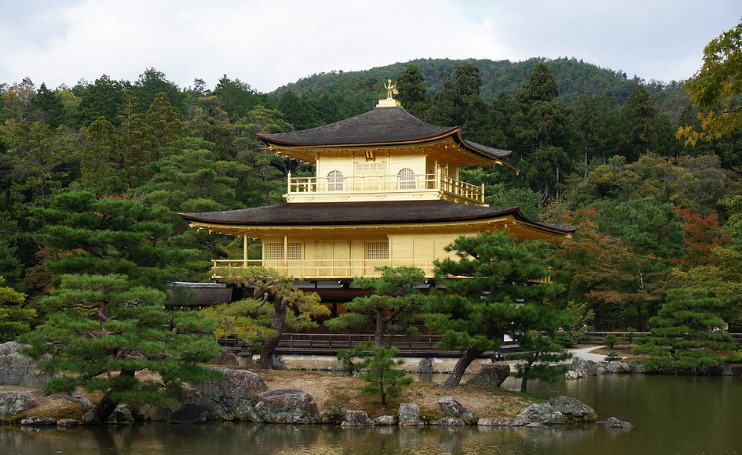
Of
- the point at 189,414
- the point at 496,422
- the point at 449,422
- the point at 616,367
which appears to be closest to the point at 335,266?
the point at 616,367

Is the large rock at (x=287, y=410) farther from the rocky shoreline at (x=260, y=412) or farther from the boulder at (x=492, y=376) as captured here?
the boulder at (x=492, y=376)

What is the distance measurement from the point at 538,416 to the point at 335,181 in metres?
17.9

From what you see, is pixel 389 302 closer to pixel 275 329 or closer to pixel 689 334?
pixel 275 329

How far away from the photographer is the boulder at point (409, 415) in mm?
20656

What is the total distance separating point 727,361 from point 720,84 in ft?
81.9

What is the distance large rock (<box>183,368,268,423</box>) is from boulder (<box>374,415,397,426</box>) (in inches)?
107

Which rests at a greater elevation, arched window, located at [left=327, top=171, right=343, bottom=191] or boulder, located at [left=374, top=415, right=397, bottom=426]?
arched window, located at [left=327, top=171, right=343, bottom=191]

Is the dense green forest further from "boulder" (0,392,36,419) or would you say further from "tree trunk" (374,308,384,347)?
"tree trunk" (374,308,384,347)

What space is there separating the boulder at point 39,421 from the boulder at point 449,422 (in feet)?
27.9

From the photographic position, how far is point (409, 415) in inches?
818

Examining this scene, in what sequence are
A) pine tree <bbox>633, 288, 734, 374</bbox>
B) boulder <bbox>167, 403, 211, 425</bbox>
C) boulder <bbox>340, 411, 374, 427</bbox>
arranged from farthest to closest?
1. pine tree <bbox>633, 288, 734, 374</bbox>
2. boulder <bbox>167, 403, 211, 425</bbox>
3. boulder <bbox>340, 411, 374, 427</bbox>

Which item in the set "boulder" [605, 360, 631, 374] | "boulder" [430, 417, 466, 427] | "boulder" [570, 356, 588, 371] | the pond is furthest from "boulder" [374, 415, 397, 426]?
"boulder" [605, 360, 631, 374]

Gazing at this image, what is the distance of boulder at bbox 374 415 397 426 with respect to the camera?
20672 mm

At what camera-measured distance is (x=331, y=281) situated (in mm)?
33812
